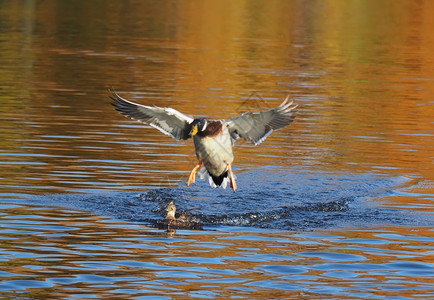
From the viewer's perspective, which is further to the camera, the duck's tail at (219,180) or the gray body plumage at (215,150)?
the duck's tail at (219,180)

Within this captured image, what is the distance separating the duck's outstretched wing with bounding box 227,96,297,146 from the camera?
13258 mm

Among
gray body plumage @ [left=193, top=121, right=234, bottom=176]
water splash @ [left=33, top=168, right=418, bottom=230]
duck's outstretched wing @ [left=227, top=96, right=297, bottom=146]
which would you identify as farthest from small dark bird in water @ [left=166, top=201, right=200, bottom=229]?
duck's outstretched wing @ [left=227, top=96, right=297, bottom=146]

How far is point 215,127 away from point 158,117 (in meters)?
0.97

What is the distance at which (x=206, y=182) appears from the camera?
15.8 meters

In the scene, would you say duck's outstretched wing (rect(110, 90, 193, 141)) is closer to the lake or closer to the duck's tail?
the duck's tail

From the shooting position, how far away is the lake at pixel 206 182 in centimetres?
966

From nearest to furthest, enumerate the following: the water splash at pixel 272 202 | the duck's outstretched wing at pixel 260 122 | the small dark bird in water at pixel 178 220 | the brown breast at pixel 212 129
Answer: the small dark bird in water at pixel 178 220 → the water splash at pixel 272 202 → the brown breast at pixel 212 129 → the duck's outstretched wing at pixel 260 122

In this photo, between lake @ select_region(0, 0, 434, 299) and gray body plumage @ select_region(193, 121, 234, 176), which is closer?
lake @ select_region(0, 0, 434, 299)

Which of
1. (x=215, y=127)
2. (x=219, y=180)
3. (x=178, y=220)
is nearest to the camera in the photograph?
(x=178, y=220)

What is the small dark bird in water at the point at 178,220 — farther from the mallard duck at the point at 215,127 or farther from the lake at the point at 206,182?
the mallard duck at the point at 215,127

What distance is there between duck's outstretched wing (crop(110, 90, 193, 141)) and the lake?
3.44 ft

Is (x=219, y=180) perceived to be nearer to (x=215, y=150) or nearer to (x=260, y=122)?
(x=215, y=150)

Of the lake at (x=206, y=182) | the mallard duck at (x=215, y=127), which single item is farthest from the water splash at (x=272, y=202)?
the mallard duck at (x=215, y=127)

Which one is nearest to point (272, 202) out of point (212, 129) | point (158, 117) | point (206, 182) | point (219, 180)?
point (219, 180)
